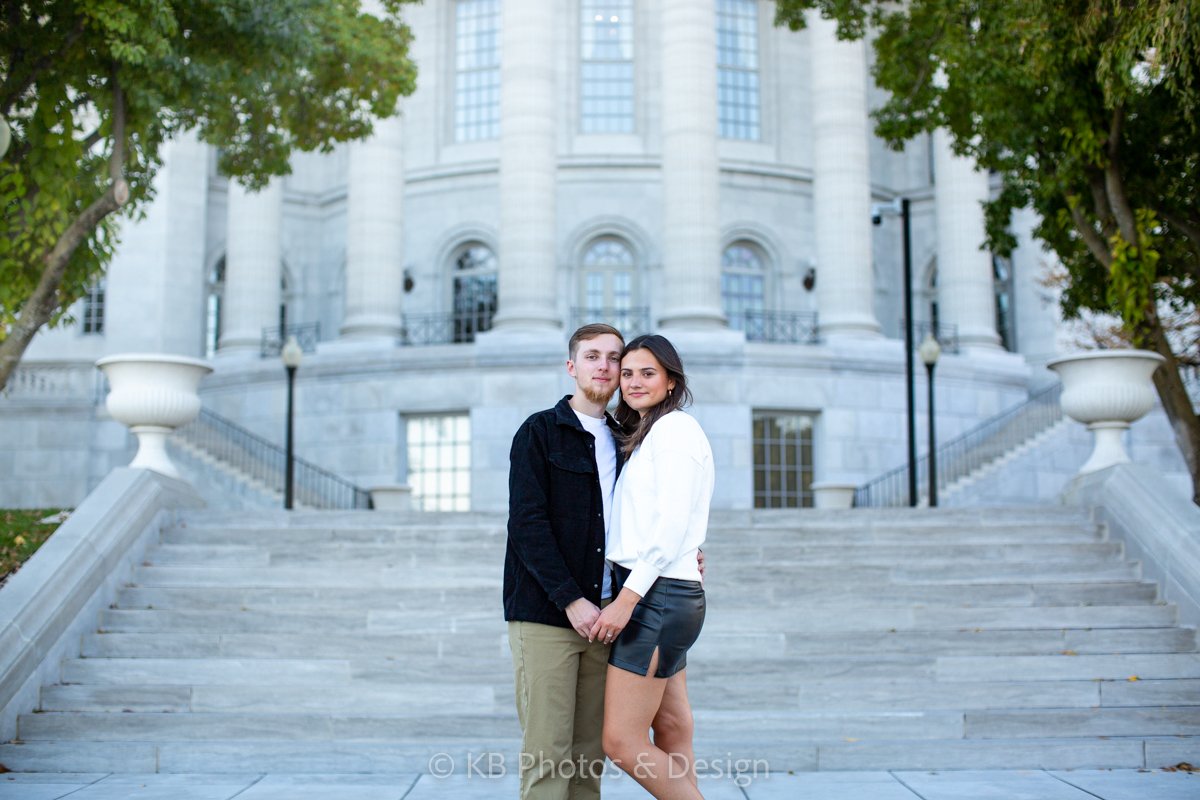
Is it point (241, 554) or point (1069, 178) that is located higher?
point (1069, 178)

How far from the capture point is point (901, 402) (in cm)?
2909

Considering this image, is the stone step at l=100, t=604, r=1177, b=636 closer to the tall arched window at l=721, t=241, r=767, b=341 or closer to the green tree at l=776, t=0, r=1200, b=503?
the green tree at l=776, t=0, r=1200, b=503

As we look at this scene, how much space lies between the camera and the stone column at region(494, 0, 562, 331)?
1137 inches

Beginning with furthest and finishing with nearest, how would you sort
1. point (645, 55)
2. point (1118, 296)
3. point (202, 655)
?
point (645, 55) → point (1118, 296) → point (202, 655)

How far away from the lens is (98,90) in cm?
1421

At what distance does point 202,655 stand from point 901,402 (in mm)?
21806

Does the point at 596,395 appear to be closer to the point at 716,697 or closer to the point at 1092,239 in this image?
the point at 716,697

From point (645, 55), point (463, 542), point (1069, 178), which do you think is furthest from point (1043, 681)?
point (645, 55)

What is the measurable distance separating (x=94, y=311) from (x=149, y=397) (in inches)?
984

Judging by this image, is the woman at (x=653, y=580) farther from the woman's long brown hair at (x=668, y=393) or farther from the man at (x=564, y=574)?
the man at (x=564, y=574)

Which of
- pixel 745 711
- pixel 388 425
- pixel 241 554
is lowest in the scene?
pixel 745 711

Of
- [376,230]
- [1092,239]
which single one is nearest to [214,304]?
[376,230]

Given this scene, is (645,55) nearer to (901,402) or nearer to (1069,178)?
(901,402)

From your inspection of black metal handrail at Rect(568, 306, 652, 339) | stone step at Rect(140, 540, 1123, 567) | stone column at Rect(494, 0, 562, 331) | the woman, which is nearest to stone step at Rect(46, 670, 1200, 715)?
stone step at Rect(140, 540, 1123, 567)
